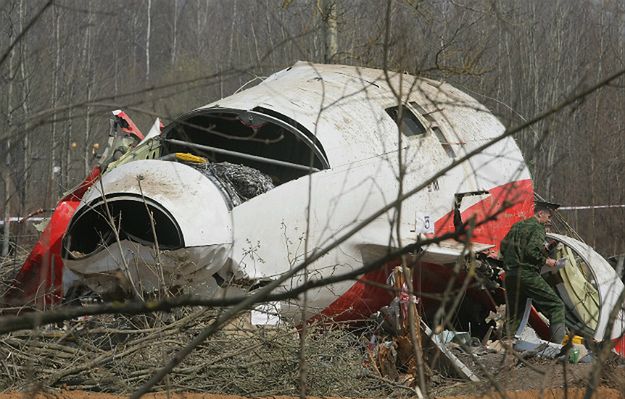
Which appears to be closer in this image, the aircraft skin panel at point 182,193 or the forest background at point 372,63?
the aircraft skin panel at point 182,193

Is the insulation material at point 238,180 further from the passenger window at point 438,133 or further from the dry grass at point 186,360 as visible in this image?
the passenger window at point 438,133

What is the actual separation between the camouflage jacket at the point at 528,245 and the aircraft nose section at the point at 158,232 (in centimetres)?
275

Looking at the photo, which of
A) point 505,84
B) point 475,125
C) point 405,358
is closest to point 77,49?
point 505,84

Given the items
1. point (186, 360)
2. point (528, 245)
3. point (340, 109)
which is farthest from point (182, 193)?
point (528, 245)

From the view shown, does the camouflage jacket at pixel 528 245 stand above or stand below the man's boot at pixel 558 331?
above

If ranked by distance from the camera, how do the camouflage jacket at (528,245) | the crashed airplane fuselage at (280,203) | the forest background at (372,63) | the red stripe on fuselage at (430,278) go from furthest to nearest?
the forest background at (372,63) → the camouflage jacket at (528,245) → the red stripe on fuselage at (430,278) → the crashed airplane fuselage at (280,203)

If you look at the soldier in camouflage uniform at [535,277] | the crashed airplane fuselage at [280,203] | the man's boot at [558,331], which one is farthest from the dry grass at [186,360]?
the man's boot at [558,331]

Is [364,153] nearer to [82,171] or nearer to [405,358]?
[405,358]

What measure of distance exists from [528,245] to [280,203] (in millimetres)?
2553

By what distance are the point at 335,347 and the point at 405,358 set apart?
2.81ft

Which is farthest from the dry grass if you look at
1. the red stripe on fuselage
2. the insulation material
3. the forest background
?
the forest background

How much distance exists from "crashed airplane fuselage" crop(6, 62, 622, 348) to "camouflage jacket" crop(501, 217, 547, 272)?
0.86ft

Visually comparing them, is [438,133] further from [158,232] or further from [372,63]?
[372,63]

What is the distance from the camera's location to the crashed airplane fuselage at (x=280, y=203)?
734 centimetres
